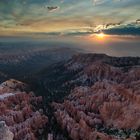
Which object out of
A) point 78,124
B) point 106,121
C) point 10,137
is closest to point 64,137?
point 78,124

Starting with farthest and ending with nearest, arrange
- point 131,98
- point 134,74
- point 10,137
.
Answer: point 134,74 < point 131,98 < point 10,137

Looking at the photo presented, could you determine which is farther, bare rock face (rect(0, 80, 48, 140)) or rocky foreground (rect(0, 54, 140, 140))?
bare rock face (rect(0, 80, 48, 140))

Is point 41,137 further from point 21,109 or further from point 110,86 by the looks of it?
point 110,86

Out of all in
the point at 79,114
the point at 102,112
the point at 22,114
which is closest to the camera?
the point at 22,114

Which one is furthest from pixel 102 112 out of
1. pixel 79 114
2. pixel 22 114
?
pixel 22 114

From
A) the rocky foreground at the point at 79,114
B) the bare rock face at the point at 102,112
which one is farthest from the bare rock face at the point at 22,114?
the bare rock face at the point at 102,112

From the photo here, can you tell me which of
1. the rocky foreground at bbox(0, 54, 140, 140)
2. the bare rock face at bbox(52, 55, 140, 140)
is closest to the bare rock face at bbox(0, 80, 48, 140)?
the rocky foreground at bbox(0, 54, 140, 140)

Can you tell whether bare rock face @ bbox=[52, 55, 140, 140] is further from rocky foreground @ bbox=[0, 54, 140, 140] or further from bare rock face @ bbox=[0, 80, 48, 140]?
bare rock face @ bbox=[0, 80, 48, 140]

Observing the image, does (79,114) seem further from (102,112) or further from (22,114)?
(22,114)
